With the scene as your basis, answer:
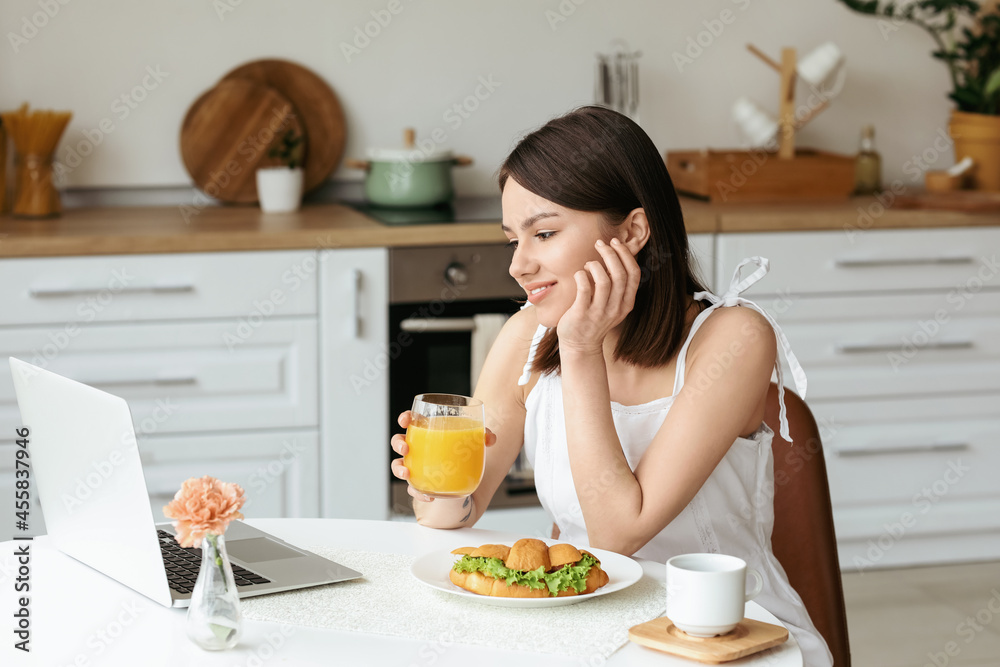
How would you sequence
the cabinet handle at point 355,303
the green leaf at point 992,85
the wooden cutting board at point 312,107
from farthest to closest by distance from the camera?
1. the green leaf at point 992,85
2. the wooden cutting board at point 312,107
3. the cabinet handle at point 355,303

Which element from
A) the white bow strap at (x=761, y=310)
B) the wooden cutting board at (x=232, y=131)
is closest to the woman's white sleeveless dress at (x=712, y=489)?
the white bow strap at (x=761, y=310)

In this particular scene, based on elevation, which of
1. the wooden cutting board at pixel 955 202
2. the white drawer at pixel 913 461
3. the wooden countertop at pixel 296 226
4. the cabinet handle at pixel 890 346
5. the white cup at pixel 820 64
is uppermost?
the white cup at pixel 820 64

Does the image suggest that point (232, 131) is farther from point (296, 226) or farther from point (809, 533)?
point (809, 533)

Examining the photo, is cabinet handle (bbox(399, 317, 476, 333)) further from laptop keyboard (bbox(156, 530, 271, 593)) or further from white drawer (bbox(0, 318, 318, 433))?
laptop keyboard (bbox(156, 530, 271, 593))

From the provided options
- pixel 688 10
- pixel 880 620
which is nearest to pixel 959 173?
pixel 688 10

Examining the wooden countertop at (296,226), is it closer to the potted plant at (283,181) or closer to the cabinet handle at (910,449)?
the potted plant at (283,181)

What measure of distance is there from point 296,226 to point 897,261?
5.03 feet

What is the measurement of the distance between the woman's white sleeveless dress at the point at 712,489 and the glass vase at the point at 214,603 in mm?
640

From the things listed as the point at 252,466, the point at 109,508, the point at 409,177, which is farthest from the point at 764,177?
the point at 109,508

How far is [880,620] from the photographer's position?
274 cm

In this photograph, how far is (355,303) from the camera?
8.62ft

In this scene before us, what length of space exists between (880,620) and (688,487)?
1.60 m

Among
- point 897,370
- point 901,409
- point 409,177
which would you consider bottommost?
point 901,409

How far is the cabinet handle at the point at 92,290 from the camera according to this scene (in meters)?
2.48
